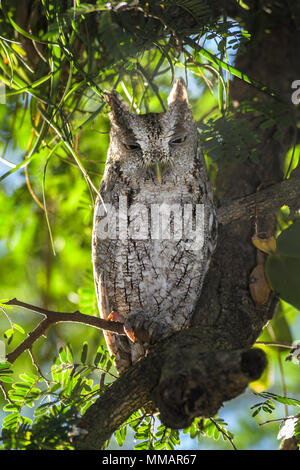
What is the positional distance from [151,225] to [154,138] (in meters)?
0.28

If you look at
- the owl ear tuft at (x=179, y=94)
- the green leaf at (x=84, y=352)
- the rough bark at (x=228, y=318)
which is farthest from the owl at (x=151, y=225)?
the green leaf at (x=84, y=352)

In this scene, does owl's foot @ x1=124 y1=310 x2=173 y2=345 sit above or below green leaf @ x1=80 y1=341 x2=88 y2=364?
above

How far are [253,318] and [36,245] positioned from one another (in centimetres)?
128

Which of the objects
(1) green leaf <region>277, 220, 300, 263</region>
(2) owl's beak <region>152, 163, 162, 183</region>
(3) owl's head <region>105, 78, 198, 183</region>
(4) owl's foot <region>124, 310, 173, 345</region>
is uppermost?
(3) owl's head <region>105, 78, 198, 183</region>

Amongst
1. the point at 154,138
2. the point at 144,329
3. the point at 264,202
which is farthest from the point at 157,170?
the point at 144,329

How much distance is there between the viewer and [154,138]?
1438 mm

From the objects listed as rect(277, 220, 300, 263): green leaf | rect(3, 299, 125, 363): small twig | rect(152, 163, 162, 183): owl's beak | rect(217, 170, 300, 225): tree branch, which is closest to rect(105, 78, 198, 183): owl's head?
rect(152, 163, 162, 183): owl's beak

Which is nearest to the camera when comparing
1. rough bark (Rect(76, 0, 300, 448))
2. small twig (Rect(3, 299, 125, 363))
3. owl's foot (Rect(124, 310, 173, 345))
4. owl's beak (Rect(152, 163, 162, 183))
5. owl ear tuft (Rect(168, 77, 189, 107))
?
rough bark (Rect(76, 0, 300, 448))

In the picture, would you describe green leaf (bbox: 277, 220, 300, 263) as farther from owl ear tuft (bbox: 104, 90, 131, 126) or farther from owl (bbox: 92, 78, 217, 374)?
owl ear tuft (bbox: 104, 90, 131, 126)

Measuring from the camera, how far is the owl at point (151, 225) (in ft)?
4.81

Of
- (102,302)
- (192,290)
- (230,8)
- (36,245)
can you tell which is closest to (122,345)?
(102,302)

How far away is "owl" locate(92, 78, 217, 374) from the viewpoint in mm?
1466

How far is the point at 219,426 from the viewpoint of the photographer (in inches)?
50.8

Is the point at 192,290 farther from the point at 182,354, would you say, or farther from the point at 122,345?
the point at 182,354
